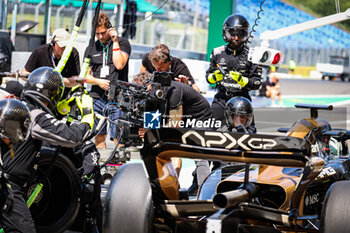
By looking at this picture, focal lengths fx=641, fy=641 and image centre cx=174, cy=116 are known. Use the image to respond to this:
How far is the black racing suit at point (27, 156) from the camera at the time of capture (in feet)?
14.9

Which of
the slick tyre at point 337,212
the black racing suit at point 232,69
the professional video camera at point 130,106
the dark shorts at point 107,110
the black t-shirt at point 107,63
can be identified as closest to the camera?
the slick tyre at point 337,212

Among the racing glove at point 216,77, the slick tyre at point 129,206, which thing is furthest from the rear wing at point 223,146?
the racing glove at point 216,77

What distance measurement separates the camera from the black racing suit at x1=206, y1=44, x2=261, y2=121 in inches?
292

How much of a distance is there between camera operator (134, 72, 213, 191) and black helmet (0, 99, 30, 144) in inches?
63.8

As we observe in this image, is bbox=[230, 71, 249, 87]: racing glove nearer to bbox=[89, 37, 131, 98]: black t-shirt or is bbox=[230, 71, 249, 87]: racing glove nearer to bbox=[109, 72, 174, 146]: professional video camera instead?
bbox=[109, 72, 174, 146]: professional video camera

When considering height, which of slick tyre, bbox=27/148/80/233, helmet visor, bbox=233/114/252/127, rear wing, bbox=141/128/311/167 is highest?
helmet visor, bbox=233/114/252/127

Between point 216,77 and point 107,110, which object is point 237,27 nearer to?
point 216,77

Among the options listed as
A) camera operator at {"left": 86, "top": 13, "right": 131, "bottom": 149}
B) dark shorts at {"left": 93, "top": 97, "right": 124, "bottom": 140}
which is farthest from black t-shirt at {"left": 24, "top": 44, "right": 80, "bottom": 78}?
dark shorts at {"left": 93, "top": 97, "right": 124, "bottom": 140}

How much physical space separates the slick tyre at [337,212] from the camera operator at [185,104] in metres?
1.79

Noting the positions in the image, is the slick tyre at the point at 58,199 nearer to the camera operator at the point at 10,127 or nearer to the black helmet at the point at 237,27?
the camera operator at the point at 10,127

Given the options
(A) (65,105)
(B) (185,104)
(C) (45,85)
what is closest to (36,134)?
(C) (45,85)

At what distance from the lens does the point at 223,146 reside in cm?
446

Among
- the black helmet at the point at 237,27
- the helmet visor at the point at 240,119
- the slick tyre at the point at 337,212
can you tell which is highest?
the black helmet at the point at 237,27

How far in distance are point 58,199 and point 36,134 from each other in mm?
1099
